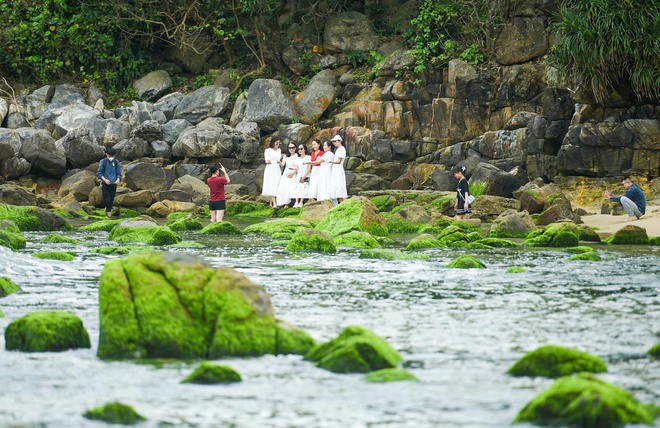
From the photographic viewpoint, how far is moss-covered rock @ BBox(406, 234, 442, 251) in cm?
1641

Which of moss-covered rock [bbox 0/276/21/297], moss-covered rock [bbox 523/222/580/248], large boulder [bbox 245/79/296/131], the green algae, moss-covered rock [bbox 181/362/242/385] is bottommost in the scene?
moss-covered rock [bbox 181/362/242/385]

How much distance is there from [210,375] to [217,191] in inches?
594

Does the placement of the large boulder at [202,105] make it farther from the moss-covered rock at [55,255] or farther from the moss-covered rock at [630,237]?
the moss-covered rock at [55,255]

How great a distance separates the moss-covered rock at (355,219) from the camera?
19016 millimetres

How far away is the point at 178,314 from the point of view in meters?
7.43

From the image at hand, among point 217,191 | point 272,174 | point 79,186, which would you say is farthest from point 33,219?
point 79,186

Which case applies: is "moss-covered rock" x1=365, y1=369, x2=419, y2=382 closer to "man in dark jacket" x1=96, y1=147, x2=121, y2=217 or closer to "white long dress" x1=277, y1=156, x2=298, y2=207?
"man in dark jacket" x1=96, y1=147, x2=121, y2=217

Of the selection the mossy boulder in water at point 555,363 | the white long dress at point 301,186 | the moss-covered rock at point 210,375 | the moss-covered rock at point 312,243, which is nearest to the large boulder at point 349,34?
the white long dress at point 301,186

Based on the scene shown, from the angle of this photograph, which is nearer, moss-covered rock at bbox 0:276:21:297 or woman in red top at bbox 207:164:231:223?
moss-covered rock at bbox 0:276:21:297

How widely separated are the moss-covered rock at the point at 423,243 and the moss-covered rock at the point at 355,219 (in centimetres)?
218

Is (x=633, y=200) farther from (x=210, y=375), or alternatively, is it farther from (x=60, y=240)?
(x=210, y=375)

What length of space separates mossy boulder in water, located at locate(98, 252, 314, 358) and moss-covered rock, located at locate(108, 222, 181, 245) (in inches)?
393

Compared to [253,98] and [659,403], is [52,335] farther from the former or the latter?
[253,98]

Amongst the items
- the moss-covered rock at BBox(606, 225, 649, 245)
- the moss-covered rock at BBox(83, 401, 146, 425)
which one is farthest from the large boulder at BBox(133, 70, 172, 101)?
the moss-covered rock at BBox(83, 401, 146, 425)
